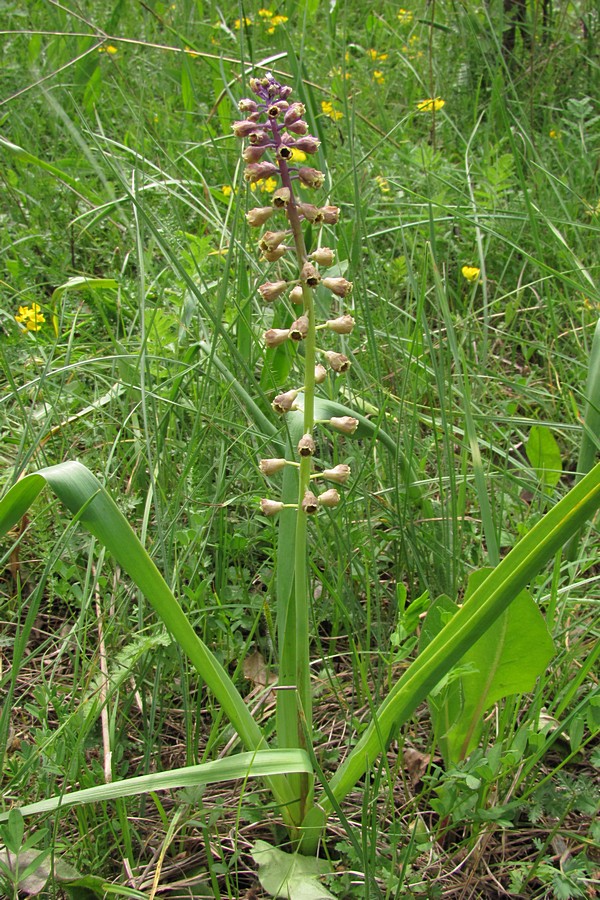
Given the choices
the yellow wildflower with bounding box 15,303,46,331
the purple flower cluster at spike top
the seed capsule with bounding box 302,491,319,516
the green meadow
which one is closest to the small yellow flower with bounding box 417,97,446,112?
the green meadow

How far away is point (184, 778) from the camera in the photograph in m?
1.50

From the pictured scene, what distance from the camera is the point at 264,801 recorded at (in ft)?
5.84

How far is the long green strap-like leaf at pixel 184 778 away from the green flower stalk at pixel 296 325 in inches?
4.9

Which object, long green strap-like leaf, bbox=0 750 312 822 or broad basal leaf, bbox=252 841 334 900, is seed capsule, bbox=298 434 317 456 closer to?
long green strap-like leaf, bbox=0 750 312 822

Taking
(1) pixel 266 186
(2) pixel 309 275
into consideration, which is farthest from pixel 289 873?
(1) pixel 266 186

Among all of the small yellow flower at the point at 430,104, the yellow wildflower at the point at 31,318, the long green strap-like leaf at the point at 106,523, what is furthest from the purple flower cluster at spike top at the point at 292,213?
the small yellow flower at the point at 430,104

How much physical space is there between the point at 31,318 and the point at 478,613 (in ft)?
7.30

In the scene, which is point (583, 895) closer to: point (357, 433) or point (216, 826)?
point (216, 826)

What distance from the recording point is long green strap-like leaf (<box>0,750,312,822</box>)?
148cm

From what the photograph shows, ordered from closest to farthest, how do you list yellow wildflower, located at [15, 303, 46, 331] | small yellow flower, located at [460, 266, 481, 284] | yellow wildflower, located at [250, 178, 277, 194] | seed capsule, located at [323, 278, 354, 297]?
seed capsule, located at [323, 278, 354, 297] < yellow wildflower, located at [250, 178, 277, 194] < yellow wildflower, located at [15, 303, 46, 331] < small yellow flower, located at [460, 266, 481, 284]

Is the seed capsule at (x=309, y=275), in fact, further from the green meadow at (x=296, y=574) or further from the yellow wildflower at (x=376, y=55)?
the yellow wildflower at (x=376, y=55)

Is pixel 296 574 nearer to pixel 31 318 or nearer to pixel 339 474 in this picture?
pixel 339 474

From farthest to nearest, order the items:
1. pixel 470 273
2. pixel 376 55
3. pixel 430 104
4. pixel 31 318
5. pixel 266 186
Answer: pixel 376 55
pixel 430 104
pixel 470 273
pixel 31 318
pixel 266 186

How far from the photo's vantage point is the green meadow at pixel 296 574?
60.8 inches
